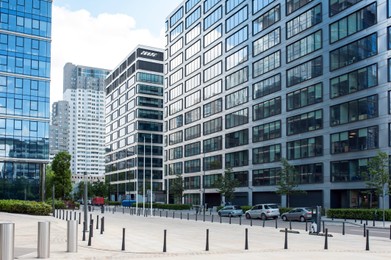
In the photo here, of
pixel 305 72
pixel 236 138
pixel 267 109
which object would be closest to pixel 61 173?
pixel 236 138

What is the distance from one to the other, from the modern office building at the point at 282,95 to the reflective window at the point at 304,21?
14 centimetres

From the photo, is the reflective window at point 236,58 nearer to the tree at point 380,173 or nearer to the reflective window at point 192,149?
the reflective window at point 192,149

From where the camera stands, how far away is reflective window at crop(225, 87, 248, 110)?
78938mm

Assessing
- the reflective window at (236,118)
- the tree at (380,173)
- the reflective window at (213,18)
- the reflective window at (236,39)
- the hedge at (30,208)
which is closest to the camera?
the tree at (380,173)

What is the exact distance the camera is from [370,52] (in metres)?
53.0

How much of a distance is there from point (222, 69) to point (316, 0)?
90.6 ft

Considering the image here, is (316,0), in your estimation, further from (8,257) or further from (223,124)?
(8,257)

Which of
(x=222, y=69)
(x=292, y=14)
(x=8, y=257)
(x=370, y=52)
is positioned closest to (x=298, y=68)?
(x=292, y=14)

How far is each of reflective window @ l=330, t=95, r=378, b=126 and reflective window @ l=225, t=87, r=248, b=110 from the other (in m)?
22.3

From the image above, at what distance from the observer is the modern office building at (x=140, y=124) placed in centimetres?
12688

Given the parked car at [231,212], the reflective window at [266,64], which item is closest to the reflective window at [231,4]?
the reflective window at [266,64]

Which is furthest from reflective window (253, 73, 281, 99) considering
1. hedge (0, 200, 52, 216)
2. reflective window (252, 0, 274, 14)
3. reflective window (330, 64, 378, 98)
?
hedge (0, 200, 52, 216)

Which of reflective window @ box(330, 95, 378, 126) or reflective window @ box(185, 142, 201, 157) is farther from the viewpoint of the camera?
reflective window @ box(185, 142, 201, 157)

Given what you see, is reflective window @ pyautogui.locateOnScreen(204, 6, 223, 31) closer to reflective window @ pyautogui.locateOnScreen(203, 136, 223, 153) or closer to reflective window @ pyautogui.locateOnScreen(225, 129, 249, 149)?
reflective window @ pyautogui.locateOnScreen(203, 136, 223, 153)
